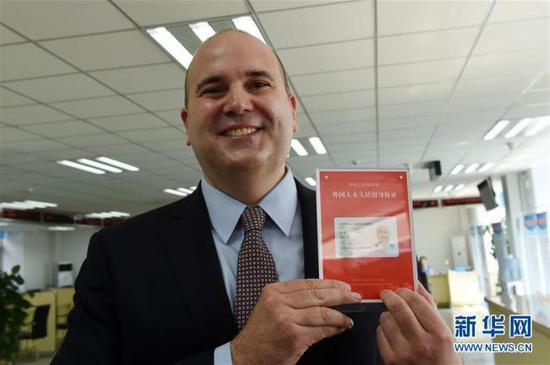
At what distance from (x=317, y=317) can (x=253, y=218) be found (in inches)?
15.0

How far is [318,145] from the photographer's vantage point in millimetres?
7738

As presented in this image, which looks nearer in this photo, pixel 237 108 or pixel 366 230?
pixel 366 230

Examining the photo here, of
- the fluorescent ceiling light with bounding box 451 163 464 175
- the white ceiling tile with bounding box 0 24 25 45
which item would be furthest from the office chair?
the fluorescent ceiling light with bounding box 451 163 464 175

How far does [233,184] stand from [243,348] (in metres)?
0.43

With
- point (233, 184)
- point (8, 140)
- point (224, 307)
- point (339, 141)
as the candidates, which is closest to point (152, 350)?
point (224, 307)

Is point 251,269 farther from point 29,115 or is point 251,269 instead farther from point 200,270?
point 29,115

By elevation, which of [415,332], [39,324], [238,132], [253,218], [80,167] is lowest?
[39,324]

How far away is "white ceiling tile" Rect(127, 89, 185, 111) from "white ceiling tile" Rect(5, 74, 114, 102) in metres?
0.32

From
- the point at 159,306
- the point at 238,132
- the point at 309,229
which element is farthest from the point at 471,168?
the point at 159,306

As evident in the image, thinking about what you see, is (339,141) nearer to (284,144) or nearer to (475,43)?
(475,43)

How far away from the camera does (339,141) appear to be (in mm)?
7539

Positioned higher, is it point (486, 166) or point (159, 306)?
point (486, 166)

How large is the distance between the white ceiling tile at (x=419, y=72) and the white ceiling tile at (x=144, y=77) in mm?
1991

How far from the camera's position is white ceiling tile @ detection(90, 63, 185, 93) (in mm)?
4211
